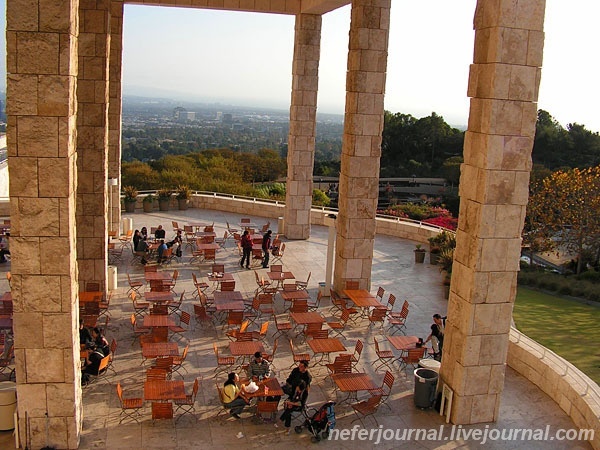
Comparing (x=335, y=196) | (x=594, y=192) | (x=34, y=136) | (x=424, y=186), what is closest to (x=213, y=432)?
(x=34, y=136)

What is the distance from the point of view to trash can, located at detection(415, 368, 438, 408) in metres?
11.0

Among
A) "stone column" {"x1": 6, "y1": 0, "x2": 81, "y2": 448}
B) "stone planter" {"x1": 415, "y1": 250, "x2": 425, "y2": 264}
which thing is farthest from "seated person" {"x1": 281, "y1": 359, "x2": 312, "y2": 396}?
"stone planter" {"x1": 415, "y1": 250, "x2": 425, "y2": 264}

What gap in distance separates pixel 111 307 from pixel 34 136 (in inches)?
304

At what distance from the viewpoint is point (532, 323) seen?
55.3ft

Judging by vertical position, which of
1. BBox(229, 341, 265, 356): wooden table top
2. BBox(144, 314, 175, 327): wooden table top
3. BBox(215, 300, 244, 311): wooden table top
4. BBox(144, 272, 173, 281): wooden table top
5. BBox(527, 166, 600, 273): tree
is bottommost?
BBox(229, 341, 265, 356): wooden table top

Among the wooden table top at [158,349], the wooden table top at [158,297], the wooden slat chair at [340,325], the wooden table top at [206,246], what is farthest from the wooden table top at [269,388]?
the wooden table top at [206,246]

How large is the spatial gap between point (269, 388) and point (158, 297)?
500 cm

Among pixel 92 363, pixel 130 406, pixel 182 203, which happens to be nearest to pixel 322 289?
pixel 92 363

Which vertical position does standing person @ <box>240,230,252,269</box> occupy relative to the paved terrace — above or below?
above

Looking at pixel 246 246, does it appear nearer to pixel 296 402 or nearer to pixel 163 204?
pixel 296 402

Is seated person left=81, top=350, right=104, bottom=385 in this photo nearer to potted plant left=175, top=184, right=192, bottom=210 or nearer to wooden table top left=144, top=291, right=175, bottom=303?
wooden table top left=144, top=291, right=175, bottom=303

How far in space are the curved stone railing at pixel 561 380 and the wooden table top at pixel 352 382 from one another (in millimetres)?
3445

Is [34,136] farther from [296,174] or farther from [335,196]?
[335,196]

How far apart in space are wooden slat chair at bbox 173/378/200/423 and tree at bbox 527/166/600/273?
1932 centimetres
